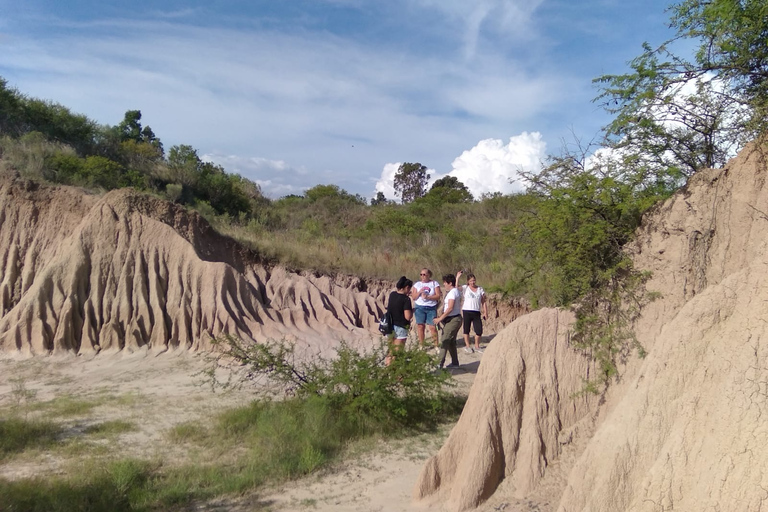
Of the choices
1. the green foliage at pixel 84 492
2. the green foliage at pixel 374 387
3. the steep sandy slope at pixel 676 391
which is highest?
the steep sandy slope at pixel 676 391

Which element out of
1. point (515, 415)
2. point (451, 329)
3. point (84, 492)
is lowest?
point (84, 492)

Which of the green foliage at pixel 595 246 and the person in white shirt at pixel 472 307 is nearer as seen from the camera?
the green foliage at pixel 595 246

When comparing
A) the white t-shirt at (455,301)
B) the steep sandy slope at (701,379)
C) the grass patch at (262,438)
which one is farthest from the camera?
the white t-shirt at (455,301)

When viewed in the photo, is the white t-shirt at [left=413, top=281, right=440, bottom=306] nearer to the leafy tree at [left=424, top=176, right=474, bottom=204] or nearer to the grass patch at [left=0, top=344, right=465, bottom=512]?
the grass patch at [left=0, top=344, right=465, bottom=512]

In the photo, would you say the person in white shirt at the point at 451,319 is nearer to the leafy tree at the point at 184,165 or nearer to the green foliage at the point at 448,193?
the leafy tree at the point at 184,165

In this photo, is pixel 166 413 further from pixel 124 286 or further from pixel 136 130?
pixel 136 130

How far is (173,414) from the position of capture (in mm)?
8961

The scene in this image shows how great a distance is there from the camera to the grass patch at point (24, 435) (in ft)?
23.3

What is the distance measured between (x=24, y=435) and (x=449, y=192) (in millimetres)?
39119

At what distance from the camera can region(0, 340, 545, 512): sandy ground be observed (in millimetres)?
5945

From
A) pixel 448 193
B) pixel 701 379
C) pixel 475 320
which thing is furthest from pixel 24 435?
pixel 448 193

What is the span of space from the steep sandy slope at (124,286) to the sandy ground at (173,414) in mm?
696

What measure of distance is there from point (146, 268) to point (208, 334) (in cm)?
242

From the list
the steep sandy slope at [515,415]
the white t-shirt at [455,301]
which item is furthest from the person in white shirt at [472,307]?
the steep sandy slope at [515,415]
